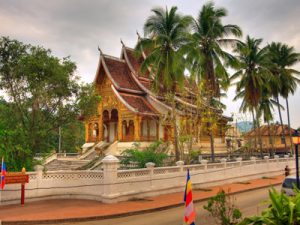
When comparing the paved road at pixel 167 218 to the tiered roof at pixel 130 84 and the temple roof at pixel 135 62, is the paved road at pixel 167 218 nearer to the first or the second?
the tiered roof at pixel 130 84

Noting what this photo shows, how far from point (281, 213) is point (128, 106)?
25564 millimetres

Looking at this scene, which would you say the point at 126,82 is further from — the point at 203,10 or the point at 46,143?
the point at 46,143

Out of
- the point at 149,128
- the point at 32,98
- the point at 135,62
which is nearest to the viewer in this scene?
the point at 32,98

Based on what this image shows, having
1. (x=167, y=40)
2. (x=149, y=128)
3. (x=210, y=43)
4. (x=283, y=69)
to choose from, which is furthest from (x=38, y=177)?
(x=283, y=69)

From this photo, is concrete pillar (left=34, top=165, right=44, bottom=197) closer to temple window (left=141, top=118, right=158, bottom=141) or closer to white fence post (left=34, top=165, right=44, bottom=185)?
white fence post (left=34, top=165, right=44, bottom=185)

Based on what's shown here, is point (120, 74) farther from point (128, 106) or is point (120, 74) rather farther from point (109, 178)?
point (109, 178)

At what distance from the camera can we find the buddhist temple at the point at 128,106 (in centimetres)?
3092

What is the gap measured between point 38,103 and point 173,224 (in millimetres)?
9653

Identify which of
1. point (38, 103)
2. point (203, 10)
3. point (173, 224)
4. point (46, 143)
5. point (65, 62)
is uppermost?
point (203, 10)

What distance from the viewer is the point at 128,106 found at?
30203 millimetres

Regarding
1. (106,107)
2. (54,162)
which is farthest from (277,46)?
(54,162)

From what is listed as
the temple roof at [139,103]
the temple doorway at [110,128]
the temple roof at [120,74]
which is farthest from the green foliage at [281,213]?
the temple doorway at [110,128]

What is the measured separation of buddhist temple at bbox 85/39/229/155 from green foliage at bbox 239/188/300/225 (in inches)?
951

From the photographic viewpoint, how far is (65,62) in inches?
657
